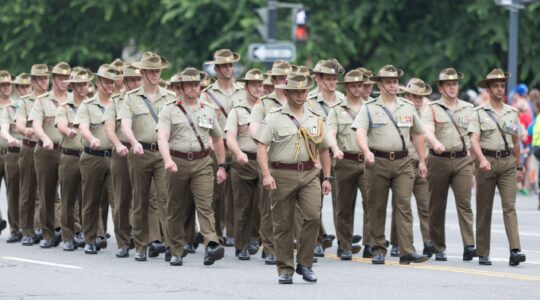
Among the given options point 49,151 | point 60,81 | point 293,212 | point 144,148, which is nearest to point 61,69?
point 60,81

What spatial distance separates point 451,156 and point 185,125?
2.89 metres

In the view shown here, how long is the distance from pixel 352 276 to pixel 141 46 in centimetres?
2569

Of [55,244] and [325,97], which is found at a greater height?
[325,97]

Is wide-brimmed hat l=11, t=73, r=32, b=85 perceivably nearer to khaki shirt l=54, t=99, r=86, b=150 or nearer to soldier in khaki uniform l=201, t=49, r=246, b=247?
khaki shirt l=54, t=99, r=86, b=150

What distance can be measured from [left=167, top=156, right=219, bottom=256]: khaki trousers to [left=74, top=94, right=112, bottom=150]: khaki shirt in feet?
5.97

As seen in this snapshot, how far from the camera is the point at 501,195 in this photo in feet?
54.3

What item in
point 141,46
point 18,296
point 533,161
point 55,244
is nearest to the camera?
point 18,296

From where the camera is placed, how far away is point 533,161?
2922 cm

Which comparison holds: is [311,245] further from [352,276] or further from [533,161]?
[533,161]

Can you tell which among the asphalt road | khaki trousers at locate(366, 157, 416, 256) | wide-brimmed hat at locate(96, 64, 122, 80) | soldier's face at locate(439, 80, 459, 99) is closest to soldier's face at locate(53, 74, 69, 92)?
wide-brimmed hat at locate(96, 64, 122, 80)

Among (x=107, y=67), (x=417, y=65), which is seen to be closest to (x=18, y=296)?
(x=107, y=67)

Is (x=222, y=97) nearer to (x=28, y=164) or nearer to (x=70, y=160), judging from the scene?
(x=70, y=160)

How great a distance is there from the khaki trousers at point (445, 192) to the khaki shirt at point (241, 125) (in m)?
1.96

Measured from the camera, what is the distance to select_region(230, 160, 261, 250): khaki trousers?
17.5 meters
